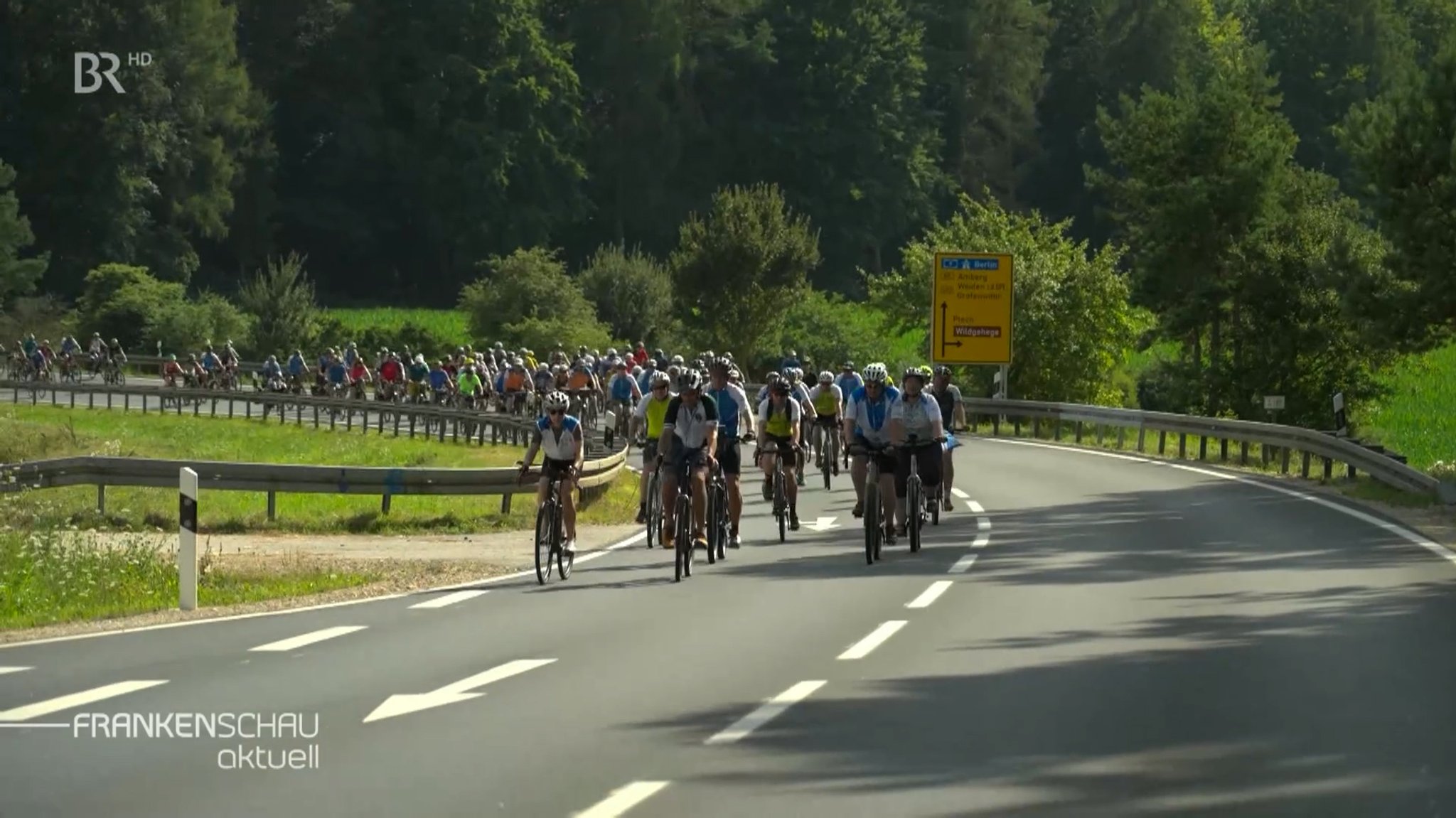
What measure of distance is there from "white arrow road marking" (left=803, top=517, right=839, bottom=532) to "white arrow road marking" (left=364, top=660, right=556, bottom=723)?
12222mm

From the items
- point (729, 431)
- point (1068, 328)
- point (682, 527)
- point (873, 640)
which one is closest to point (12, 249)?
point (1068, 328)

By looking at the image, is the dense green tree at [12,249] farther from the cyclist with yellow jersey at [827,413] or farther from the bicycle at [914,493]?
the bicycle at [914,493]

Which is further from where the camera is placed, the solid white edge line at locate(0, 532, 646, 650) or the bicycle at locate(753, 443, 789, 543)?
the bicycle at locate(753, 443, 789, 543)

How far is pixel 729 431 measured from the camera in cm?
2189

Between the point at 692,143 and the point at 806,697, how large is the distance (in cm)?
10090

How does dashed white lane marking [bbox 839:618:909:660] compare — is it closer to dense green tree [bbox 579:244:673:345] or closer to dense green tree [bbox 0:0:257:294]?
dense green tree [bbox 579:244:673:345]

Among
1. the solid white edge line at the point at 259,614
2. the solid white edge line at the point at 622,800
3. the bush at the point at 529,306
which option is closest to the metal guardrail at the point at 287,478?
the solid white edge line at the point at 259,614

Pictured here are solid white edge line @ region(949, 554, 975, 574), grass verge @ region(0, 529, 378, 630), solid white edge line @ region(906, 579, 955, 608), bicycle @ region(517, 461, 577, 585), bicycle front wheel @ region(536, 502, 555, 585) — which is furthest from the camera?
solid white edge line @ region(949, 554, 975, 574)

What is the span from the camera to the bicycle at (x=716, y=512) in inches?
802

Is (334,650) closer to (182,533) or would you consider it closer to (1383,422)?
(182,533)

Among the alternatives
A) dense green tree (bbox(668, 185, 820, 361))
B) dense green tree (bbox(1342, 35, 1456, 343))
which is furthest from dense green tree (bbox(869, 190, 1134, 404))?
dense green tree (bbox(1342, 35, 1456, 343))

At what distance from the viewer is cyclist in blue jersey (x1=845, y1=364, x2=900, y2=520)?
800 inches

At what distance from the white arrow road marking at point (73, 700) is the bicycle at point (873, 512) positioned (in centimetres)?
839

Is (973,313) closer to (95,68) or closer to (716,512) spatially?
A: (716,512)
